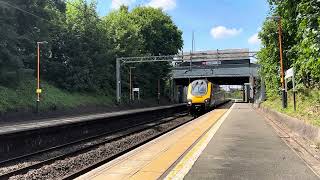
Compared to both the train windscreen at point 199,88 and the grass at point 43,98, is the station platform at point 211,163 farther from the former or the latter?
the train windscreen at point 199,88

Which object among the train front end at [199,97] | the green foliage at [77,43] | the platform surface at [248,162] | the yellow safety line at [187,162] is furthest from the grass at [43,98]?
the platform surface at [248,162]

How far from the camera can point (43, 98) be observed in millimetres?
47750

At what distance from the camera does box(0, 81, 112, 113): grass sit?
40422 mm

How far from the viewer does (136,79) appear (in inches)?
2992

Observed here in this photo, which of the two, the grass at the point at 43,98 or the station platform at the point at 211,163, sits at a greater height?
the grass at the point at 43,98

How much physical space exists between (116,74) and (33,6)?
18.6m

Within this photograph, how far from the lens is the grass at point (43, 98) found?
40422 mm

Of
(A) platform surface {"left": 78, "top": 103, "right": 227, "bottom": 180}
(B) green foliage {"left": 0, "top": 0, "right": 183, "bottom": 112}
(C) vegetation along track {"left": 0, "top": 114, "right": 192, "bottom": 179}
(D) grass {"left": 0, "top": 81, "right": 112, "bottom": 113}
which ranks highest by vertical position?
(B) green foliage {"left": 0, "top": 0, "right": 183, "bottom": 112}

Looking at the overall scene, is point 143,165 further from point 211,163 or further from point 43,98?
point 43,98

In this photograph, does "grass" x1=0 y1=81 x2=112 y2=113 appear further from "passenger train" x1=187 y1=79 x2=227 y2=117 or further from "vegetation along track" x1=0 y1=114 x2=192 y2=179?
"vegetation along track" x1=0 y1=114 x2=192 y2=179

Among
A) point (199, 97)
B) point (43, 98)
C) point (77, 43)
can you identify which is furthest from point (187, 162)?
point (77, 43)

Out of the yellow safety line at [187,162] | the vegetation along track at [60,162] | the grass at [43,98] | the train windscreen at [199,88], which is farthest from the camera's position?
the train windscreen at [199,88]

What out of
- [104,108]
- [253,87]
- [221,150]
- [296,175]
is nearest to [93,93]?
[104,108]

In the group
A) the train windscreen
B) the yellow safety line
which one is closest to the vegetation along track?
the yellow safety line
